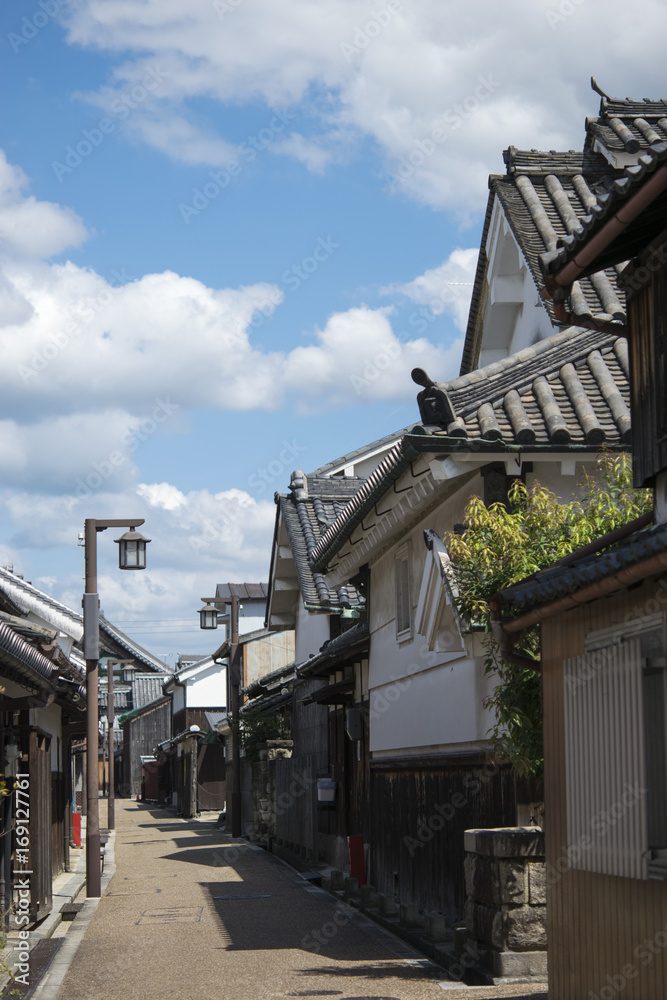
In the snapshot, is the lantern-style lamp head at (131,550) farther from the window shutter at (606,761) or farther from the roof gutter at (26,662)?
the window shutter at (606,761)

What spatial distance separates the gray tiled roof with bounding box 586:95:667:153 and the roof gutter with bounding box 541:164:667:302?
802cm

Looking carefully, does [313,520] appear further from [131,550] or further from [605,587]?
[605,587]

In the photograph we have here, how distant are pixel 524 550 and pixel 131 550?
1014 cm

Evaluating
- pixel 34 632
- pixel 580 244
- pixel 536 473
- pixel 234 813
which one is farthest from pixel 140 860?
pixel 580 244

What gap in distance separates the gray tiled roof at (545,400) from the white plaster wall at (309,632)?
Result: 14.8 metres

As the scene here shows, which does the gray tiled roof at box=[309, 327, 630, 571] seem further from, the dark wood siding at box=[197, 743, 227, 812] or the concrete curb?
the dark wood siding at box=[197, 743, 227, 812]

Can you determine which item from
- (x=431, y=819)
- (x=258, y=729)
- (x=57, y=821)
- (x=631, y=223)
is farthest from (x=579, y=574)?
(x=258, y=729)

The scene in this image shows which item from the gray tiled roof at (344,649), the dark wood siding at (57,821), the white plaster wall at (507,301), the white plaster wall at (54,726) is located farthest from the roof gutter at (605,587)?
the dark wood siding at (57,821)

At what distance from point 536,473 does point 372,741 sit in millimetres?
7856

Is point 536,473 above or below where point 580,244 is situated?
below

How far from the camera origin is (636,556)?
20.7ft

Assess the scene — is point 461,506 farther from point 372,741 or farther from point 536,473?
point 372,741

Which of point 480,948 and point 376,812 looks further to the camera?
point 376,812

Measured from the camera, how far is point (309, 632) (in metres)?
29.3
